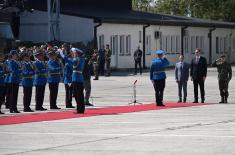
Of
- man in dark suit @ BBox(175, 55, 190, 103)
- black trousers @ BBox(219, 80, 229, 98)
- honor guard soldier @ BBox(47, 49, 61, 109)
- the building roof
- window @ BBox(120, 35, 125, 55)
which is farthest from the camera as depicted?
window @ BBox(120, 35, 125, 55)

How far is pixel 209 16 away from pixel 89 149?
77791 millimetres

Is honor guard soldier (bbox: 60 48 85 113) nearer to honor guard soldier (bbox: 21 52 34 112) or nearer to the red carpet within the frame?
the red carpet

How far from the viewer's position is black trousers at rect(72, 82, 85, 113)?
24.1m

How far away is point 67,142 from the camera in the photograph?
53.9ft

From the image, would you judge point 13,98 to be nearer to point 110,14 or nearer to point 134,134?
point 134,134

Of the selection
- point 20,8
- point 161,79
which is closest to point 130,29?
point 20,8

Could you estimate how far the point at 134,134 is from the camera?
17.8 metres

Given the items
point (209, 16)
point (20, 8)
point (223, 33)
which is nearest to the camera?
point (20, 8)

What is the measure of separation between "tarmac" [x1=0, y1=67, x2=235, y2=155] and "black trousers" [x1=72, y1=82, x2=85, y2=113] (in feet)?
4.24

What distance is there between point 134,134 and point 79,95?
6.73 meters

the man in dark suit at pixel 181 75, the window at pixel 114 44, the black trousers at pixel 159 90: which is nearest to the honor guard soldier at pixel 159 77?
the black trousers at pixel 159 90

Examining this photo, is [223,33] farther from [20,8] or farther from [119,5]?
[20,8]

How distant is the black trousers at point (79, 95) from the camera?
79.2 ft

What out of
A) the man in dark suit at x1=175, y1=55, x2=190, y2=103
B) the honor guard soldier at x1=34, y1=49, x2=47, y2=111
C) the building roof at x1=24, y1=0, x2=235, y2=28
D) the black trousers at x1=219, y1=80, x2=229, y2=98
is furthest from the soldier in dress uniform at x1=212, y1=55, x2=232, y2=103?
the building roof at x1=24, y1=0, x2=235, y2=28
